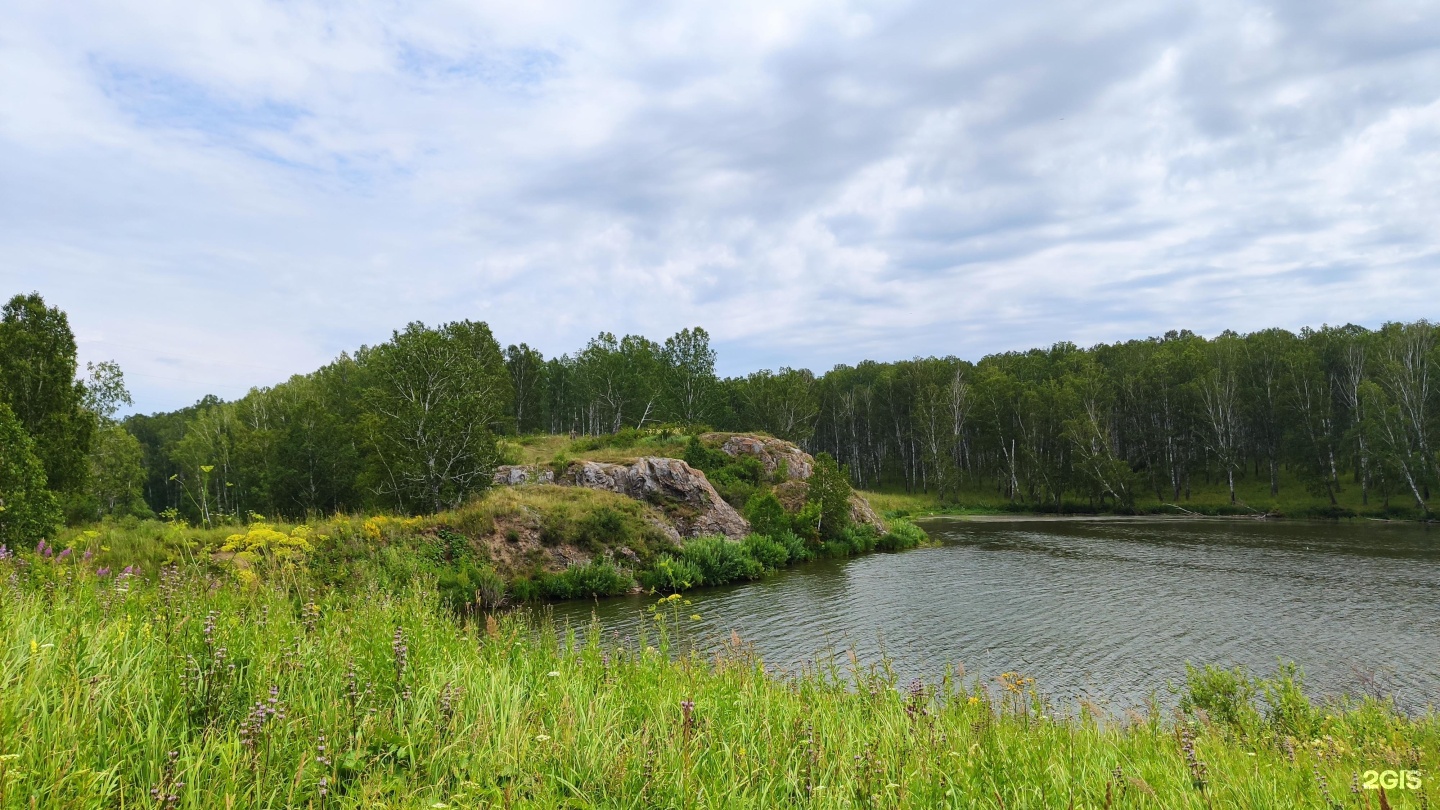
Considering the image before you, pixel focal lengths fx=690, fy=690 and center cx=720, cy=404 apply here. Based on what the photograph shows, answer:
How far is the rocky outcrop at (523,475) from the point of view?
115 feet

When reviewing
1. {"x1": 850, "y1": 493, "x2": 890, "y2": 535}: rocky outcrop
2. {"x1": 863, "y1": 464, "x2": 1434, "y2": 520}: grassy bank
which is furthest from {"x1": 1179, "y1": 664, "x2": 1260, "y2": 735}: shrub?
{"x1": 863, "y1": 464, "x2": 1434, "y2": 520}: grassy bank

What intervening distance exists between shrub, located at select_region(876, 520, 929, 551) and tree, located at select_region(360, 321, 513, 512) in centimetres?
2145

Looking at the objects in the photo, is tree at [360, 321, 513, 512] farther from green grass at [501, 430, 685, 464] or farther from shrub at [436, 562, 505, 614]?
green grass at [501, 430, 685, 464]

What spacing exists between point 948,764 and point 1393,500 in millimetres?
66786

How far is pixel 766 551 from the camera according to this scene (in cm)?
3023

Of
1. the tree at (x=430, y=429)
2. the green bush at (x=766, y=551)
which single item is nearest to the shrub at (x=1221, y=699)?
the green bush at (x=766, y=551)

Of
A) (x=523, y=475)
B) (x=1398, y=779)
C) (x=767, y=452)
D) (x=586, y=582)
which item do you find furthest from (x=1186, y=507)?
(x=1398, y=779)

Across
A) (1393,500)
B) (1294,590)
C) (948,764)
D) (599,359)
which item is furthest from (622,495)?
(1393,500)

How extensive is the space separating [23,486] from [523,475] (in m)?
20.6

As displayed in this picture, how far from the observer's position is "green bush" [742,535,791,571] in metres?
29.9

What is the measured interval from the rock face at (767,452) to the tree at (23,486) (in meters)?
31.6

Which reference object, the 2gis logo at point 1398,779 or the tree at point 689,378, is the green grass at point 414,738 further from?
the tree at point 689,378

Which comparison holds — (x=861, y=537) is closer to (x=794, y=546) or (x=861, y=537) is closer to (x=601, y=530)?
(x=794, y=546)

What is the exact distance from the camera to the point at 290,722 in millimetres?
3344
